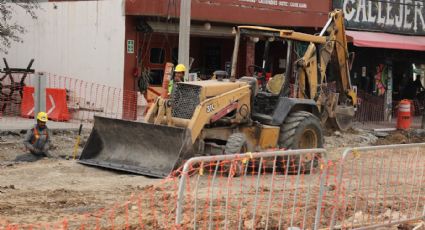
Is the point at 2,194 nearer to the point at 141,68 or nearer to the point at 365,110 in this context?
the point at 141,68

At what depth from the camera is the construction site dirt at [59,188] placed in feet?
27.3

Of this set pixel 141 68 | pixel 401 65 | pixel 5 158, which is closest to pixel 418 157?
pixel 5 158

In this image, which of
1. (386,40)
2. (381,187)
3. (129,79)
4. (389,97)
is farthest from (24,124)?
Answer: (389,97)

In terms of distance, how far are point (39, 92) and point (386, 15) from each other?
1555cm

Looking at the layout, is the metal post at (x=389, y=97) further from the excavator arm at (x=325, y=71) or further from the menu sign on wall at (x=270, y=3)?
the excavator arm at (x=325, y=71)

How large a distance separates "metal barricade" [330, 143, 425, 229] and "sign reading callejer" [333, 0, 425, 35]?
14.6 m

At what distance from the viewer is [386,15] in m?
25.5

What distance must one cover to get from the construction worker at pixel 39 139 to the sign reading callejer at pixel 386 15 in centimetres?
1369

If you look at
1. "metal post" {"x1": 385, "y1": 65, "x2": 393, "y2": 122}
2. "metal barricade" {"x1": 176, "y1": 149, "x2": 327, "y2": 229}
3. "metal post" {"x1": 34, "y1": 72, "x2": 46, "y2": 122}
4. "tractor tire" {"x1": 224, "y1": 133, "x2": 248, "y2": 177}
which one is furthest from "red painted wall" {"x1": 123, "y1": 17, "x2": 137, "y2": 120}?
"metal post" {"x1": 385, "y1": 65, "x2": 393, "y2": 122}

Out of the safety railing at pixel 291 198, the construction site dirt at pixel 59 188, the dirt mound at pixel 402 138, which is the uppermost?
the safety railing at pixel 291 198

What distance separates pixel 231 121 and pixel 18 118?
8.96 metres

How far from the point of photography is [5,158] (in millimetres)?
13633

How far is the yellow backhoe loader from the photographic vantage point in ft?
36.3

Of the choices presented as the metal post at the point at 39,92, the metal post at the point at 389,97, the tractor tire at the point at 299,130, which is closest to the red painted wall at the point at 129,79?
the metal post at the point at 39,92
